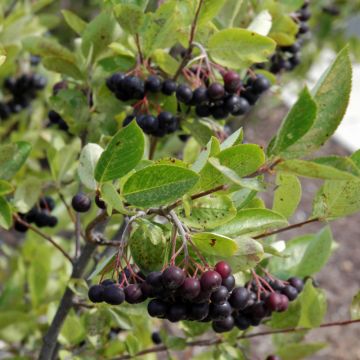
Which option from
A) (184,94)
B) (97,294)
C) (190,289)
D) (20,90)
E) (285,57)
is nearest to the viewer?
(190,289)

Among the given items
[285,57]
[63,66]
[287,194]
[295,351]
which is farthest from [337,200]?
[285,57]

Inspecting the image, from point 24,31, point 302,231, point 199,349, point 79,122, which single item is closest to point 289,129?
point 79,122

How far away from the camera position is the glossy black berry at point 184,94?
1352mm

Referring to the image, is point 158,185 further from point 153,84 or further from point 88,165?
point 153,84

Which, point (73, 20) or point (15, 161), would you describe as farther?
point (73, 20)

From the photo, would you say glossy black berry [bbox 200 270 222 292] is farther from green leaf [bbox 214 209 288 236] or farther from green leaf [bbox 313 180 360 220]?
green leaf [bbox 313 180 360 220]

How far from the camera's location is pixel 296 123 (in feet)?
3.02

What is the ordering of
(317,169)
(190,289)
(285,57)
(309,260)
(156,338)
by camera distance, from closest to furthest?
(317,169) → (190,289) → (309,260) → (156,338) → (285,57)

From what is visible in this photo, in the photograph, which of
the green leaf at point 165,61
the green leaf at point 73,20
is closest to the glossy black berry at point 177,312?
the green leaf at point 165,61

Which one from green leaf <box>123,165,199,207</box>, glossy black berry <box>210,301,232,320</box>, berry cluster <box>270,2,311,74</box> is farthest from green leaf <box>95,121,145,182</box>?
berry cluster <box>270,2,311,74</box>

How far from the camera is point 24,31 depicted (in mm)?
2105

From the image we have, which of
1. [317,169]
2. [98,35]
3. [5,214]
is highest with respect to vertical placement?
[317,169]

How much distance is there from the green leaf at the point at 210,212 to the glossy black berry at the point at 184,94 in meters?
0.34

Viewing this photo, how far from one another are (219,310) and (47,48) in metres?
0.80
